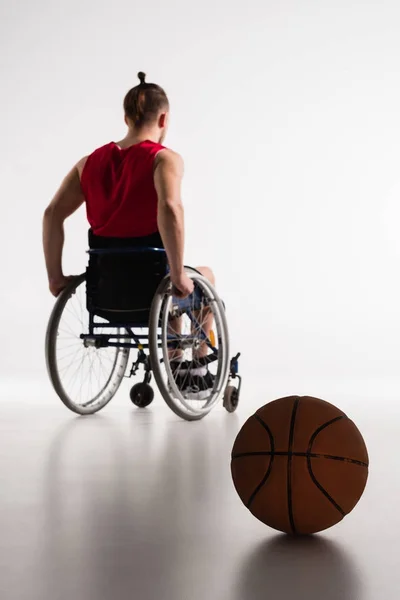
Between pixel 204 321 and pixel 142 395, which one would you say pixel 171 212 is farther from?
pixel 142 395

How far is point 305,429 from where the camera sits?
174 cm

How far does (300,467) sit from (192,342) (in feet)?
6.99

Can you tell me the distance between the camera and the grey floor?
1.39 m

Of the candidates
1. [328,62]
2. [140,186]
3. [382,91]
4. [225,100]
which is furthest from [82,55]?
[140,186]

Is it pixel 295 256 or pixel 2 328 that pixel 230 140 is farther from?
pixel 2 328

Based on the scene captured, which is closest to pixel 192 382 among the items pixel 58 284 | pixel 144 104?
pixel 58 284

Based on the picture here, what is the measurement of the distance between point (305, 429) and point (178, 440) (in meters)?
1.45

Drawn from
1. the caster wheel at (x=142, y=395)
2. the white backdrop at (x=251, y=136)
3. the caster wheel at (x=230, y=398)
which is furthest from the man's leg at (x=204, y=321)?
the white backdrop at (x=251, y=136)

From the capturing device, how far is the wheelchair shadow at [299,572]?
1.36 m

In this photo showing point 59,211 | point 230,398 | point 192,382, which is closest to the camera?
point 192,382

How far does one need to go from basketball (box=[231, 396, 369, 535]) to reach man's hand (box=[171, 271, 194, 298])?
1.73 m

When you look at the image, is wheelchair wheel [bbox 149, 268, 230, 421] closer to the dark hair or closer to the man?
the man

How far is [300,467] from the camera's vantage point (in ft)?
5.52

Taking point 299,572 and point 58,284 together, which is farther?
point 58,284
